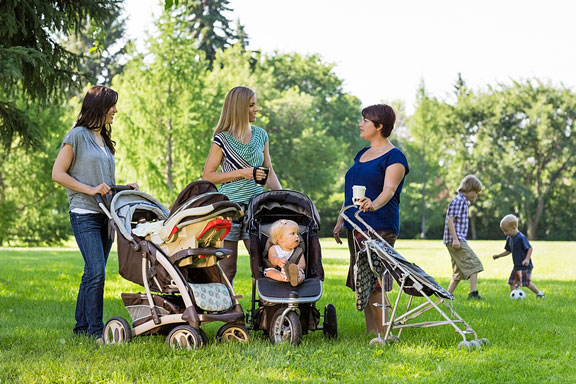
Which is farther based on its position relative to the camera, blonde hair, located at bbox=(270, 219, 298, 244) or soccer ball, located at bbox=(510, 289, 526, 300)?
soccer ball, located at bbox=(510, 289, 526, 300)

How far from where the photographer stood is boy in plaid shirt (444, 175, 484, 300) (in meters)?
9.52

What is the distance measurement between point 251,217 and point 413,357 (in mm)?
1678

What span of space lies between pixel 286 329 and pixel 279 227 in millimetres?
817

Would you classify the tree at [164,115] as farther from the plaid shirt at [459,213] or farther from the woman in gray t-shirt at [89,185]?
the woman in gray t-shirt at [89,185]

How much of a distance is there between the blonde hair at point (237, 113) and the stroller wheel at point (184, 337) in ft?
5.48

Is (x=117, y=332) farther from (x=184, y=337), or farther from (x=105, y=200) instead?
(x=105, y=200)

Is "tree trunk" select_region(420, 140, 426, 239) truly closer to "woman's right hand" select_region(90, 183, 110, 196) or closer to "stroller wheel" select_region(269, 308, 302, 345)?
"stroller wheel" select_region(269, 308, 302, 345)

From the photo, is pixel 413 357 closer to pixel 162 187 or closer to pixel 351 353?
pixel 351 353

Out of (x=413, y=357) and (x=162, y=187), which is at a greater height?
(x=162, y=187)

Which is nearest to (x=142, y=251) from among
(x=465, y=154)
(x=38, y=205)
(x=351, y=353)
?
(x=351, y=353)

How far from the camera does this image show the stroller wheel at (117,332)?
5773 millimetres

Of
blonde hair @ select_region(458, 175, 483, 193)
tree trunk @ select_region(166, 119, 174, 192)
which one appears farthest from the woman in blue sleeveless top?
tree trunk @ select_region(166, 119, 174, 192)

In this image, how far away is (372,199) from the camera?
6238mm

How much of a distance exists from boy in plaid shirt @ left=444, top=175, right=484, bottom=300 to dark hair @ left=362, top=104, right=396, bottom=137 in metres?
3.48
